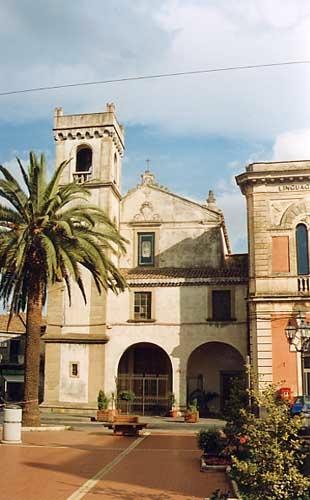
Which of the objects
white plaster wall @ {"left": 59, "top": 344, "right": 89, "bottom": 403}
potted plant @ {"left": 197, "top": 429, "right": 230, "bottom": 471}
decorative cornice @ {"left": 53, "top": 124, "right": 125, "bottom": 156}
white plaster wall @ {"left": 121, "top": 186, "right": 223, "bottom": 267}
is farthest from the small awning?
potted plant @ {"left": 197, "top": 429, "right": 230, "bottom": 471}

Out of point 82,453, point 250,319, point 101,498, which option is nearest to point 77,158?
point 250,319

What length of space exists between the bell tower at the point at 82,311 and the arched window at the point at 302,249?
10382 mm

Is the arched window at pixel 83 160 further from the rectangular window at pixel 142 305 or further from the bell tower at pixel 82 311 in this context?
the rectangular window at pixel 142 305

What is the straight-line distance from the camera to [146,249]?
36.2m

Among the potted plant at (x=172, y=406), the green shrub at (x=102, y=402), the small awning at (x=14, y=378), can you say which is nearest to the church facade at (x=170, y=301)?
the potted plant at (x=172, y=406)

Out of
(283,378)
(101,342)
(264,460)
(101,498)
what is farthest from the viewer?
(101,342)

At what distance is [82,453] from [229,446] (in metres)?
4.63

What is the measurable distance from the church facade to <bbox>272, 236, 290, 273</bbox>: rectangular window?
5cm

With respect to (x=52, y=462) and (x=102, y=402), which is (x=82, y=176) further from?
(x=52, y=462)

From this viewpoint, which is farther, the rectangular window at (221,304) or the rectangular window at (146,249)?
the rectangular window at (146,249)

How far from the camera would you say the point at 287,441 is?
30.6 feet

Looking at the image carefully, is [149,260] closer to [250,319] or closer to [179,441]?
[250,319]

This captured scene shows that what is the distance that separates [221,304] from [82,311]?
7.53m

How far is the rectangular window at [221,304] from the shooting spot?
3297 cm
